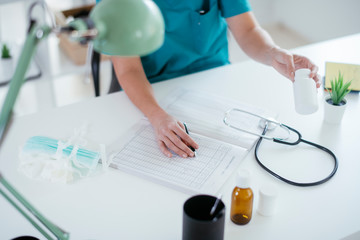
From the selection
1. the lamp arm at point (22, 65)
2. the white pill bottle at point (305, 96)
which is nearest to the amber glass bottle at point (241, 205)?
the white pill bottle at point (305, 96)

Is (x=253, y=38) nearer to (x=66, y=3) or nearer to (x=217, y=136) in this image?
(x=217, y=136)

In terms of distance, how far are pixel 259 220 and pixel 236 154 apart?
0.23 m

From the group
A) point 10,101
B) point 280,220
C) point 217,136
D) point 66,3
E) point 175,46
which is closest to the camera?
point 10,101

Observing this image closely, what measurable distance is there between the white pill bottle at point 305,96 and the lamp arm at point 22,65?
0.71m

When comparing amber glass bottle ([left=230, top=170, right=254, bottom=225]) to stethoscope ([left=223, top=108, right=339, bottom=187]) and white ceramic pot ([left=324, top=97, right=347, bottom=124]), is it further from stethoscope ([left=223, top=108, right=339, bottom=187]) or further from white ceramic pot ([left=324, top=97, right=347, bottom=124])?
white ceramic pot ([left=324, top=97, right=347, bottom=124])

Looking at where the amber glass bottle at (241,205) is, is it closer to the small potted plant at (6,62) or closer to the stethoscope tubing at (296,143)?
the stethoscope tubing at (296,143)

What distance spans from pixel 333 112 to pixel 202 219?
2.03ft

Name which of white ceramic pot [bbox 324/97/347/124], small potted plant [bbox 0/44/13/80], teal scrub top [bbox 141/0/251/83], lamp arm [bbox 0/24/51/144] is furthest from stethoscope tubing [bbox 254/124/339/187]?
small potted plant [bbox 0/44/13/80]

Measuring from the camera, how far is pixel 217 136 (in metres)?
1.17

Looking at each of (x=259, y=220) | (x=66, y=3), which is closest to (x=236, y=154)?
(x=259, y=220)

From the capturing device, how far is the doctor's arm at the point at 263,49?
1302 millimetres

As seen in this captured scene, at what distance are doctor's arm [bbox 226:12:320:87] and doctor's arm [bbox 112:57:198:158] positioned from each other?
16.2 inches

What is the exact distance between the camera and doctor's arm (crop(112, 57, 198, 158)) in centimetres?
110

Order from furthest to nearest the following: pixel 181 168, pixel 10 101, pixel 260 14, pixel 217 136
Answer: pixel 260 14
pixel 217 136
pixel 181 168
pixel 10 101
